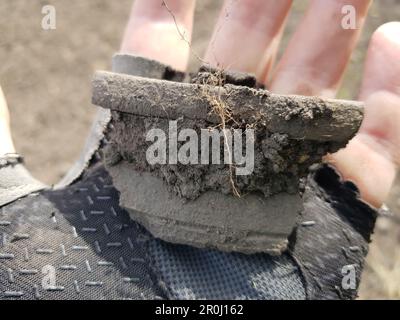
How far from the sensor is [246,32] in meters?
1.91

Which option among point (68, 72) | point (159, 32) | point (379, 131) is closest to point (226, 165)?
point (379, 131)

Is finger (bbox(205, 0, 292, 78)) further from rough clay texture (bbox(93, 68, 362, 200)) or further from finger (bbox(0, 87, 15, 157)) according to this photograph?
finger (bbox(0, 87, 15, 157))

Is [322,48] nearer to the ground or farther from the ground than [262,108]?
farther from the ground

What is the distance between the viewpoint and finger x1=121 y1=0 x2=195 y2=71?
2.01 metres

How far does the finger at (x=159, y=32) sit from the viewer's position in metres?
2.01

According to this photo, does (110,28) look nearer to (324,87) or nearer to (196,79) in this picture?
(324,87)

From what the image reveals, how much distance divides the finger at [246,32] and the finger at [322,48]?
0.34 ft

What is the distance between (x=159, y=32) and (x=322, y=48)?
604mm

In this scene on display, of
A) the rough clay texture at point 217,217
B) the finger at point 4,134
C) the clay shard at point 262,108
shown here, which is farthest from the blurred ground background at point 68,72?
the clay shard at point 262,108

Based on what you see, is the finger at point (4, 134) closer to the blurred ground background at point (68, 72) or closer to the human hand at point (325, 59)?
the human hand at point (325, 59)

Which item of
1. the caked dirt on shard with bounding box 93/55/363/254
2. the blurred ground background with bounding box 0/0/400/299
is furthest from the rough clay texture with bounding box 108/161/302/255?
the blurred ground background with bounding box 0/0/400/299

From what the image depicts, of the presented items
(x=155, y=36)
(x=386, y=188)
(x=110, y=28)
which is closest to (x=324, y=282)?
(x=386, y=188)

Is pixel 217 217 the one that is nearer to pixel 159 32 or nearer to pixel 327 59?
pixel 327 59

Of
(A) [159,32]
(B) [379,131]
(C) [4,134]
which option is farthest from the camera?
(A) [159,32]
